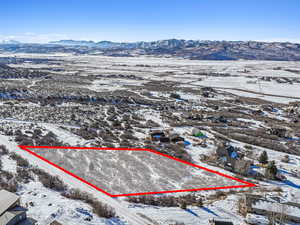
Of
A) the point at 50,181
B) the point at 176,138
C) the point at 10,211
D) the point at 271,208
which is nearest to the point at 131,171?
the point at 50,181

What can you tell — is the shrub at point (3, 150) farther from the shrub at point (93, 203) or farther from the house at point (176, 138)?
the house at point (176, 138)

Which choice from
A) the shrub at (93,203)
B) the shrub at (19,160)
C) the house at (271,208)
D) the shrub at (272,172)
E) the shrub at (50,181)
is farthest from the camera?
the shrub at (272,172)

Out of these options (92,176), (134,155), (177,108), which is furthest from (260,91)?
(92,176)

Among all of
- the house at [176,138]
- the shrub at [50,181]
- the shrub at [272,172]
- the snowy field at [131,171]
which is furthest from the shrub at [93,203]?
the house at [176,138]

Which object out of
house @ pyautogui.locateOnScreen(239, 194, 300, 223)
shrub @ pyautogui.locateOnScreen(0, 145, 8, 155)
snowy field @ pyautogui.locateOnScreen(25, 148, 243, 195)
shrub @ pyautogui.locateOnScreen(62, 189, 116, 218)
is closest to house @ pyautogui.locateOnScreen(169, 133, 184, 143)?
snowy field @ pyautogui.locateOnScreen(25, 148, 243, 195)

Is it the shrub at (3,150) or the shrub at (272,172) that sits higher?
the shrub at (3,150)

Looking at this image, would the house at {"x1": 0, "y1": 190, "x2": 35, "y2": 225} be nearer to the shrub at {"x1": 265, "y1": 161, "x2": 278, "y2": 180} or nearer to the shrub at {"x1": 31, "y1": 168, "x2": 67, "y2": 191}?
the shrub at {"x1": 31, "y1": 168, "x2": 67, "y2": 191}
